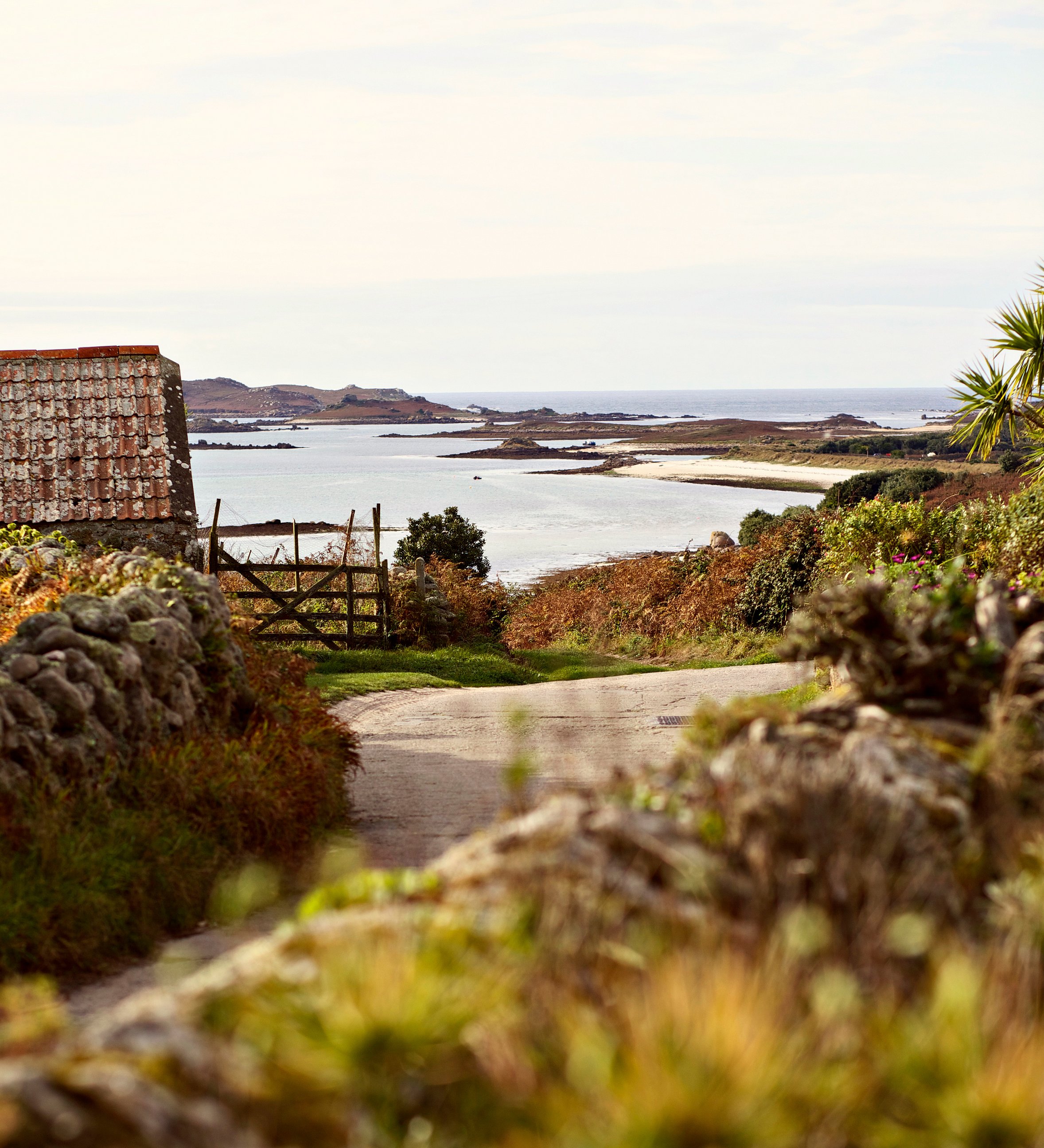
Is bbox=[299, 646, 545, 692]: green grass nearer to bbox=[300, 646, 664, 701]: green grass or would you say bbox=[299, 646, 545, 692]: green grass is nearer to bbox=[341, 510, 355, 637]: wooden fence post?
bbox=[300, 646, 664, 701]: green grass

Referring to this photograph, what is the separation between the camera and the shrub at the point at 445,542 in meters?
28.6

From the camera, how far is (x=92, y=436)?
15633 millimetres

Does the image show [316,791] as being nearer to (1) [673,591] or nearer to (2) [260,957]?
(2) [260,957]

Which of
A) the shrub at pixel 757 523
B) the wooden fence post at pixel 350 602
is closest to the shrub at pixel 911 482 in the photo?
the shrub at pixel 757 523

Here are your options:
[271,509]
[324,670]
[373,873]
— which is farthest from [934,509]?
[271,509]

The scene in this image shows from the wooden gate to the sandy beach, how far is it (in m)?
47.0

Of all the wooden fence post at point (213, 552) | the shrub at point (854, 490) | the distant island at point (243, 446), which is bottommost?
the wooden fence post at point (213, 552)

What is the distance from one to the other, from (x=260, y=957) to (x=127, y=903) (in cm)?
379

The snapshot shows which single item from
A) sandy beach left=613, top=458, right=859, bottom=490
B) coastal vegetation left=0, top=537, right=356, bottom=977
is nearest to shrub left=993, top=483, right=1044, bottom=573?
coastal vegetation left=0, top=537, right=356, bottom=977

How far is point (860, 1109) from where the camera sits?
2303mm

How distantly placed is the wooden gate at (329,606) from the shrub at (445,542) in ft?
22.8

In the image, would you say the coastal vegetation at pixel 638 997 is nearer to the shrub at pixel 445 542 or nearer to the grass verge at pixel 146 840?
the grass verge at pixel 146 840

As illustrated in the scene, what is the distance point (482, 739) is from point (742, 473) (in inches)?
2848

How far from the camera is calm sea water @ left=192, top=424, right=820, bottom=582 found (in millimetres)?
46531
